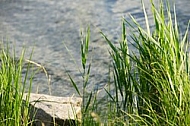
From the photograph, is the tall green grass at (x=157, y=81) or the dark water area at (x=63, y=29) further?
the dark water area at (x=63, y=29)

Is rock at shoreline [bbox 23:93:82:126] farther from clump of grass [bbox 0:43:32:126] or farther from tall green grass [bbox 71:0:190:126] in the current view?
clump of grass [bbox 0:43:32:126]

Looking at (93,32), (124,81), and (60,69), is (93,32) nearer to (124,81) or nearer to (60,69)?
(60,69)

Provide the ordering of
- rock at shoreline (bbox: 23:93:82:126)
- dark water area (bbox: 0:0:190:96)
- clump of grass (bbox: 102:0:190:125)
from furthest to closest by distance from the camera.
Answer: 1. dark water area (bbox: 0:0:190:96)
2. rock at shoreline (bbox: 23:93:82:126)
3. clump of grass (bbox: 102:0:190:125)

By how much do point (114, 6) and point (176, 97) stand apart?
4.20m

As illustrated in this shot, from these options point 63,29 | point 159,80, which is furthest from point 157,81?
point 63,29

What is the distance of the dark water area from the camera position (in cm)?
485

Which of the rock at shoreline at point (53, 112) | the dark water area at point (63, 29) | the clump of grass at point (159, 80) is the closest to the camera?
the clump of grass at point (159, 80)

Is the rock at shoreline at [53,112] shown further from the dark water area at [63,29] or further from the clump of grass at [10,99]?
the dark water area at [63,29]

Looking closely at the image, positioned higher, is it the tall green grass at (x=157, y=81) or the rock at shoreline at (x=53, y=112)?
the tall green grass at (x=157, y=81)

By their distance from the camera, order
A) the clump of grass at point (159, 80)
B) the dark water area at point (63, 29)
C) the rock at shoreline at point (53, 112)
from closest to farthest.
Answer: the clump of grass at point (159, 80) → the rock at shoreline at point (53, 112) → the dark water area at point (63, 29)

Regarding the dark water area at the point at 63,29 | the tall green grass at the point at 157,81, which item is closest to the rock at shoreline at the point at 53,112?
the tall green grass at the point at 157,81

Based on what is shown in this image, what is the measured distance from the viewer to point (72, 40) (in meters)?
5.73

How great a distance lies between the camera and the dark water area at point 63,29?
191 inches

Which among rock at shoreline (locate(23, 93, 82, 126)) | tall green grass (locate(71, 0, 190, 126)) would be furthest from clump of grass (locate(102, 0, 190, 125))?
rock at shoreline (locate(23, 93, 82, 126))
